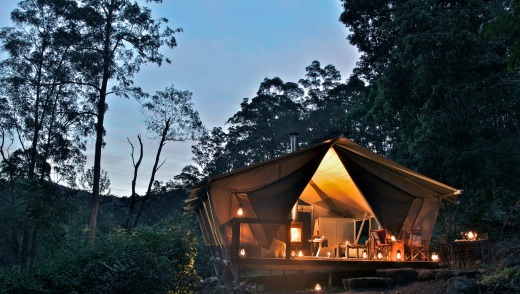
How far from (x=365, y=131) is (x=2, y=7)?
58.0 feet

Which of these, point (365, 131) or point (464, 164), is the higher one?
point (365, 131)

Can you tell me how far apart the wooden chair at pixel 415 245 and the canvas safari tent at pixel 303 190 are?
20cm

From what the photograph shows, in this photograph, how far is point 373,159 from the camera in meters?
8.06

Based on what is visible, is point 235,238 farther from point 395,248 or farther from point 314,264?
point 395,248

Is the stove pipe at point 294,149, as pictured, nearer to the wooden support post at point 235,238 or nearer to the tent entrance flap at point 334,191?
the tent entrance flap at point 334,191

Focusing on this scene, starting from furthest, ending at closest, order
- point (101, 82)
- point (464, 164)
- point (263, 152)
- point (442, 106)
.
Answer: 1. point (263, 152)
2. point (101, 82)
3. point (442, 106)
4. point (464, 164)

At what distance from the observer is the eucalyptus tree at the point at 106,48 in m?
17.6

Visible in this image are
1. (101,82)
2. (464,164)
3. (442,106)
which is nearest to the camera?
(464,164)

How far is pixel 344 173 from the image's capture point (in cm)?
916

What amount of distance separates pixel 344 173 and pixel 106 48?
12083mm

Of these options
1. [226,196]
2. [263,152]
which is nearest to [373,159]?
[226,196]

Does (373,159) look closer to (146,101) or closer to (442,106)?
(442,106)

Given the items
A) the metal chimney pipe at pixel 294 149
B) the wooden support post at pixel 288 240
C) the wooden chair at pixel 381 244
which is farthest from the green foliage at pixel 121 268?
the wooden chair at pixel 381 244

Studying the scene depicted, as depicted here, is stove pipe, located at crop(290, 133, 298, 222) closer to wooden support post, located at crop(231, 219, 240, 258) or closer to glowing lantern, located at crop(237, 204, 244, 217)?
glowing lantern, located at crop(237, 204, 244, 217)
